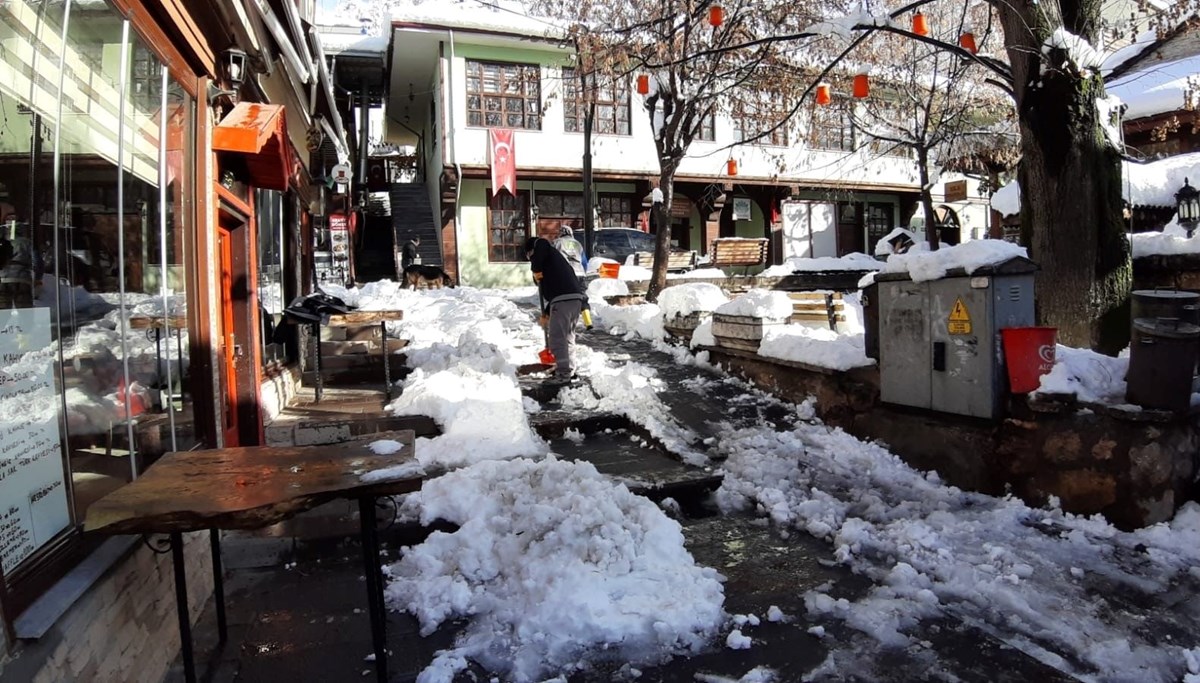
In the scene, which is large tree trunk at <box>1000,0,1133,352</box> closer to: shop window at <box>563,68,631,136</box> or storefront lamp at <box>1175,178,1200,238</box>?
storefront lamp at <box>1175,178,1200,238</box>

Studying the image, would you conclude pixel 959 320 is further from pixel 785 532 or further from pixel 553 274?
pixel 553 274

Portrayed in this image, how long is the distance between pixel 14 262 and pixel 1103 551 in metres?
5.52

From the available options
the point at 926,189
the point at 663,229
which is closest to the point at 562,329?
the point at 663,229

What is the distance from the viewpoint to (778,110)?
12977 millimetres

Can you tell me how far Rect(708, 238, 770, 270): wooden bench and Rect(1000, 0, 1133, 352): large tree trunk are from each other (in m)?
13.7

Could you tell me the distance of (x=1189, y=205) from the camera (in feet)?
37.7

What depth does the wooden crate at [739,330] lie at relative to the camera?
808cm

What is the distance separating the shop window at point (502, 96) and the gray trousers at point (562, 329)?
13243 mm

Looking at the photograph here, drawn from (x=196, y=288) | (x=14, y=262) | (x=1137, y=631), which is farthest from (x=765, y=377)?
(x=14, y=262)

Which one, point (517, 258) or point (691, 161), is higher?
point (691, 161)

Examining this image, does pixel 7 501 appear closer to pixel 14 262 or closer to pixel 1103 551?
pixel 14 262

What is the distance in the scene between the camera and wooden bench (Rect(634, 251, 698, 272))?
1870cm

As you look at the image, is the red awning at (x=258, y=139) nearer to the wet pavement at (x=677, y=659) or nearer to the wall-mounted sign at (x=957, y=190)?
the wet pavement at (x=677, y=659)

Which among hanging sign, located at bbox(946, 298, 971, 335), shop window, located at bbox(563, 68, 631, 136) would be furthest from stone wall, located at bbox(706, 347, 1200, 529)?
shop window, located at bbox(563, 68, 631, 136)
